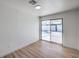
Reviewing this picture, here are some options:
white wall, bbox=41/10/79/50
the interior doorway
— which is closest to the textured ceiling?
white wall, bbox=41/10/79/50

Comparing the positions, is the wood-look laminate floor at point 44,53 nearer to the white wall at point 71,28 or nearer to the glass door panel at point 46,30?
the white wall at point 71,28

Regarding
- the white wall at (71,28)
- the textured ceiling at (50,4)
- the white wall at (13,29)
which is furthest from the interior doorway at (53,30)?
the white wall at (13,29)

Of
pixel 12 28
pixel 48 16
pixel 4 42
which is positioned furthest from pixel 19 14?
pixel 48 16

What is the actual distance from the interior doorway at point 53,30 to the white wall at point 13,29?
1.84m

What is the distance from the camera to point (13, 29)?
12.5 feet

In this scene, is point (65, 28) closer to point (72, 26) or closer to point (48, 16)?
point (72, 26)

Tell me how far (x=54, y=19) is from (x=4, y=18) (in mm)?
3565

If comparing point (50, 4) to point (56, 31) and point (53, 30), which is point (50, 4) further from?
point (53, 30)

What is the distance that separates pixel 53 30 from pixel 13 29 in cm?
322

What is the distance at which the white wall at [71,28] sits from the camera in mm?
4105

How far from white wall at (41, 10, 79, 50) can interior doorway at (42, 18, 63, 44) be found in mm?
458

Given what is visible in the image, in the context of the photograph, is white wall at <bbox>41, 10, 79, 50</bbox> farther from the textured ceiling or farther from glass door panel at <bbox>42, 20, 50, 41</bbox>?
glass door panel at <bbox>42, 20, 50, 41</bbox>

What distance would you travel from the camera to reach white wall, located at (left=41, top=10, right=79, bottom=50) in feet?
13.5

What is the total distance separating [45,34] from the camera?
671cm
